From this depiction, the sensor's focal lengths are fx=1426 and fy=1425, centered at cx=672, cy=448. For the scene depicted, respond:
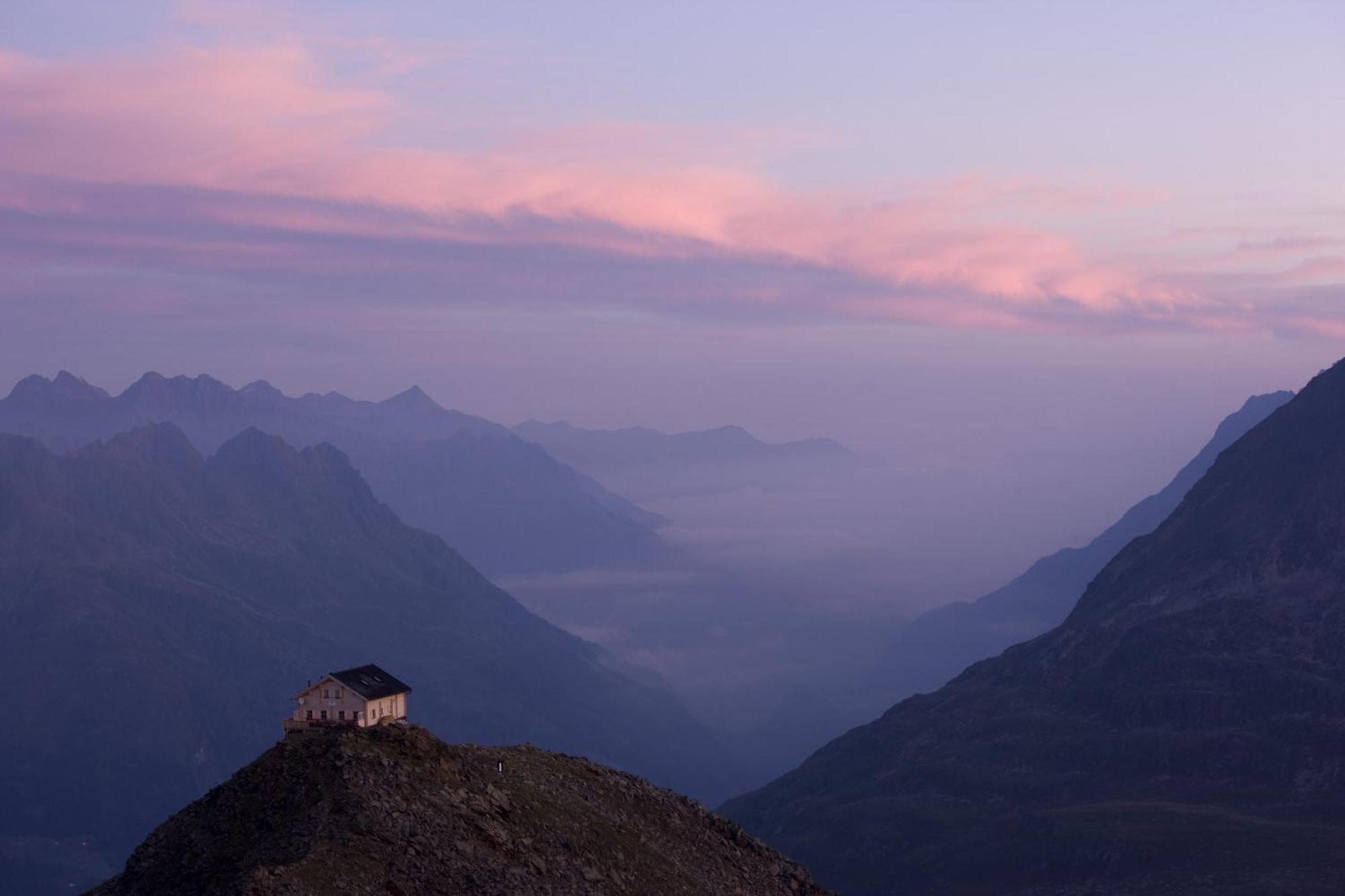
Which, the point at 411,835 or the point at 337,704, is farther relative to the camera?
the point at 337,704

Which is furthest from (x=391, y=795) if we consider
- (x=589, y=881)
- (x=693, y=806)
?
(x=693, y=806)

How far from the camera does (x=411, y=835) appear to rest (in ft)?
272

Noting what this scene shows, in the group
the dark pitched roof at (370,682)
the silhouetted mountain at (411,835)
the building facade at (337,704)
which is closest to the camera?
the silhouetted mountain at (411,835)

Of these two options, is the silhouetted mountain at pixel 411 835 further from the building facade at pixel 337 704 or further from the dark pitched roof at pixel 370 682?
the dark pitched roof at pixel 370 682

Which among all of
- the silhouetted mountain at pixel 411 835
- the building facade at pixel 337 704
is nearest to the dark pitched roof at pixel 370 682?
the building facade at pixel 337 704

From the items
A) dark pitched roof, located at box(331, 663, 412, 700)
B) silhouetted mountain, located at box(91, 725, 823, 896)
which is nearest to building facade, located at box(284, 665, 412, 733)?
dark pitched roof, located at box(331, 663, 412, 700)

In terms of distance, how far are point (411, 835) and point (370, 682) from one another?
109 ft

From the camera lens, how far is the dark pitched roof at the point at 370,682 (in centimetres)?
11094

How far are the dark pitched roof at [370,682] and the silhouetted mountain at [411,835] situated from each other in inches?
465

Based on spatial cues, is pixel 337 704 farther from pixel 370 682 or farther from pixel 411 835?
pixel 411 835

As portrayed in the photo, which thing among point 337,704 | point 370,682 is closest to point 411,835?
point 337,704

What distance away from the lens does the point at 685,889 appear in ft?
322

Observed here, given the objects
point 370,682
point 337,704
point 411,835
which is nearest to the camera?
point 411,835

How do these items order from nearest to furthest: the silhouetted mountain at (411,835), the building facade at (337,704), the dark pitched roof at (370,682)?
the silhouetted mountain at (411,835), the building facade at (337,704), the dark pitched roof at (370,682)
